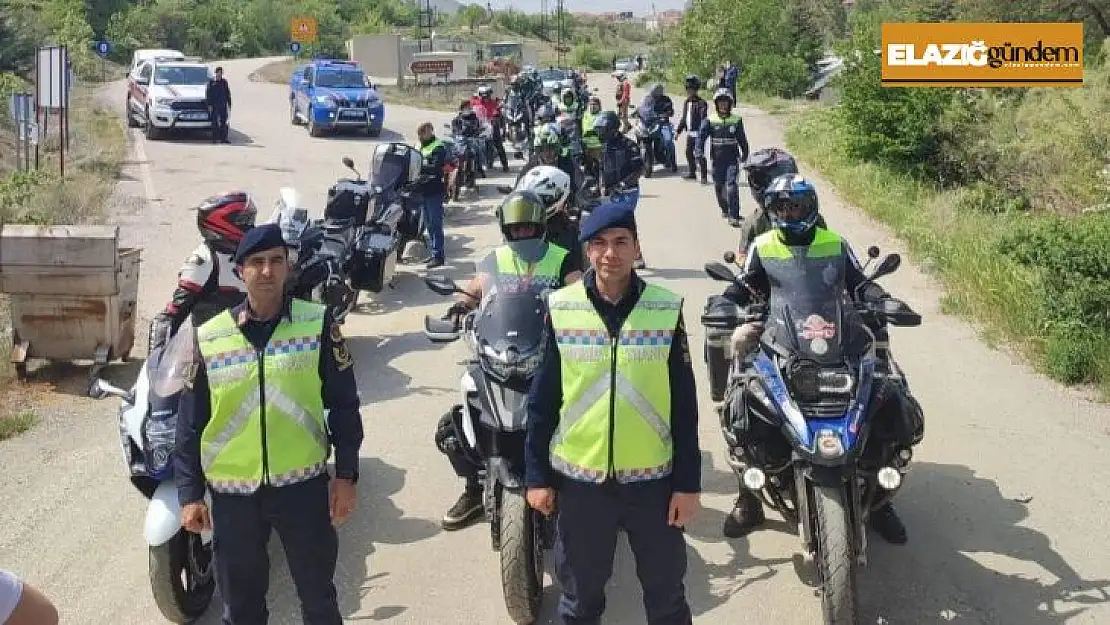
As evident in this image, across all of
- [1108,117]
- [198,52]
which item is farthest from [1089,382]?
[198,52]

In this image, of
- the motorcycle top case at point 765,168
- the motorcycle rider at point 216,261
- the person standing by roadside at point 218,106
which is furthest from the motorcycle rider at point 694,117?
the motorcycle rider at point 216,261

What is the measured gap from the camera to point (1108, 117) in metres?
14.9

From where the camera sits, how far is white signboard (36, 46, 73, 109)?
14234 millimetres

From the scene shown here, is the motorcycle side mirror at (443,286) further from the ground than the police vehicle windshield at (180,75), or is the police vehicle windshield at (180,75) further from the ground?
the police vehicle windshield at (180,75)

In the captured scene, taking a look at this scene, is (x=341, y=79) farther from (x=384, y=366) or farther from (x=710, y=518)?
(x=710, y=518)

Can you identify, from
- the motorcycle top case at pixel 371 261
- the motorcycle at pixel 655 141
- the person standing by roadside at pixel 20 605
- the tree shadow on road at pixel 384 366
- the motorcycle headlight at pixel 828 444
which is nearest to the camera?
the person standing by roadside at pixel 20 605

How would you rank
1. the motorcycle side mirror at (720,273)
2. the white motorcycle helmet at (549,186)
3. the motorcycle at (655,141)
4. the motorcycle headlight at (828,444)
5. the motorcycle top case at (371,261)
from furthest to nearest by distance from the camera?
the motorcycle at (655,141) → the motorcycle top case at (371,261) → the white motorcycle helmet at (549,186) → the motorcycle side mirror at (720,273) → the motorcycle headlight at (828,444)

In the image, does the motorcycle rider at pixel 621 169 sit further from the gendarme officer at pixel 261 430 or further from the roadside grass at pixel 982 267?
the gendarme officer at pixel 261 430

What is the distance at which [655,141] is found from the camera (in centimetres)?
2027

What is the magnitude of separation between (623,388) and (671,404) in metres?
0.20

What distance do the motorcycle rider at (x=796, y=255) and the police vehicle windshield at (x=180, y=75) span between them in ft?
72.5

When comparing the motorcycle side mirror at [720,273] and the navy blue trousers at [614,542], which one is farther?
the motorcycle side mirror at [720,273]

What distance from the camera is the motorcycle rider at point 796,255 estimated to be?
5203 millimetres

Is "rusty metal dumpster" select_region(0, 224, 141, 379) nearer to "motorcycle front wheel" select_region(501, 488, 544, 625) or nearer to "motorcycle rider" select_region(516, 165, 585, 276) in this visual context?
"motorcycle rider" select_region(516, 165, 585, 276)
